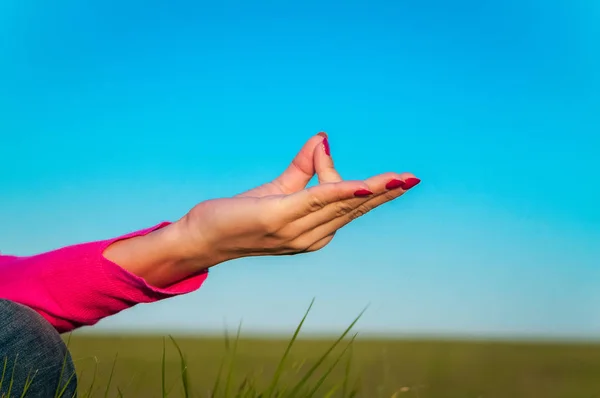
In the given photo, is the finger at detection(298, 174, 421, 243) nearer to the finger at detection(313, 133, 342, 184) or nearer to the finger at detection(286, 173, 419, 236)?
the finger at detection(286, 173, 419, 236)

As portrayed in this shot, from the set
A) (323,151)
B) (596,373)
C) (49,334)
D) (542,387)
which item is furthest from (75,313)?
(596,373)

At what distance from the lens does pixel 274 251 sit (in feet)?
Answer: 8.31

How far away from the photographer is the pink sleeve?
264 cm

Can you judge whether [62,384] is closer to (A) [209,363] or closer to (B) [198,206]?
(B) [198,206]

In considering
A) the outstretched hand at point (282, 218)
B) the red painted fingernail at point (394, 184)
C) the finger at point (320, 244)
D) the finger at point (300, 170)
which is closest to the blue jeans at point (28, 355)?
the outstretched hand at point (282, 218)

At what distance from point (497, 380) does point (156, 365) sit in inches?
148

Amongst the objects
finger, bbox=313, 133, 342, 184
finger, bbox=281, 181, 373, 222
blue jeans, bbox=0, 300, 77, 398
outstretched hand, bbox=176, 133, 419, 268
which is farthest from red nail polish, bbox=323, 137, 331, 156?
blue jeans, bbox=0, 300, 77, 398

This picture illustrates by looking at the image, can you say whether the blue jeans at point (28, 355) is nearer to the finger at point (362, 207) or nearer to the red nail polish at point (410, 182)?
the finger at point (362, 207)

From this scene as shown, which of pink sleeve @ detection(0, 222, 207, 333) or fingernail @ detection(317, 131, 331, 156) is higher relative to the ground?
fingernail @ detection(317, 131, 331, 156)

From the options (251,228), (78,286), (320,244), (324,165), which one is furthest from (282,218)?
(78,286)

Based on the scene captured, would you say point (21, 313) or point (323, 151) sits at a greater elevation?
point (323, 151)

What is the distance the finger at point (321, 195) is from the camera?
2258 mm

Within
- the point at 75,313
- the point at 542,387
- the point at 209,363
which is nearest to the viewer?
the point at 75,313

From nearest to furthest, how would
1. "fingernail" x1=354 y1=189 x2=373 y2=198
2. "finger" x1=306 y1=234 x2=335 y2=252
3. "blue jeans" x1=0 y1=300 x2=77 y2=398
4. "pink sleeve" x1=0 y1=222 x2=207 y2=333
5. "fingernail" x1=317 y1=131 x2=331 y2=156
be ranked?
"fingernail" x1=354 y1=189 x2=373 y2=198 < "blue jeans" x1=0 y1=300 x2=77 y2=398 < "finger" x1=306 y1=234 x2=335 y2=252 < "pink sleeve" x1=0 y1=222 x2=207 y2=333 < "fingernail" x1=317 y1=131 x2=331 y2=156
